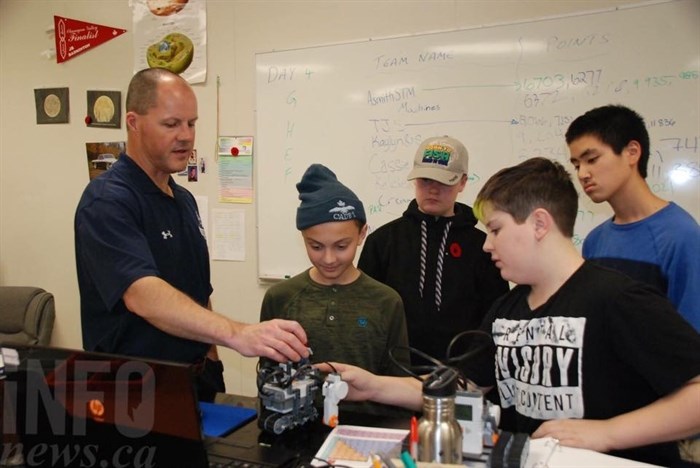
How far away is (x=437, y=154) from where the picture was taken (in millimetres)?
2145

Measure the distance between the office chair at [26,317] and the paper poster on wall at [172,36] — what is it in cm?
160

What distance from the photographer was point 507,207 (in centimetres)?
137

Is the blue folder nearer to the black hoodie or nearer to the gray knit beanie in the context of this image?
the gray knit beanie

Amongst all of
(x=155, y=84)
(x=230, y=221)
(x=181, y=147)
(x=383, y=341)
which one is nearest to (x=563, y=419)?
(x=383, y=341)

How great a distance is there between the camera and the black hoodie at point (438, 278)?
6.86ft

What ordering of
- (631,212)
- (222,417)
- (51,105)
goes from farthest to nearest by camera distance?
(51,105) → (631,212) → (222,417)

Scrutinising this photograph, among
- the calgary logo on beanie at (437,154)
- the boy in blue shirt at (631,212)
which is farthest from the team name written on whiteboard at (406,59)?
the boy in blue shirt at (631,212)

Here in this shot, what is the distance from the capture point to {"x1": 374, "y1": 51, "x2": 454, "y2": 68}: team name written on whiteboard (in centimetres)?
282

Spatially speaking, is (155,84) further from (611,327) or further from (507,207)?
(611,327)

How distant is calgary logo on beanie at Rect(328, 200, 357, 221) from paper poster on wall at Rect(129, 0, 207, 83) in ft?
6.83

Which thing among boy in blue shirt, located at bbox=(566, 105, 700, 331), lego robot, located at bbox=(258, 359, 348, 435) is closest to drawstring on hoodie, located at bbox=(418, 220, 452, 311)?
boy in blue shirt, located at bbox=(566, 105, 700, 331)

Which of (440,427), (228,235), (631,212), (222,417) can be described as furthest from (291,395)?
(228,235)

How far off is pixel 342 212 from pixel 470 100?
1.42 m

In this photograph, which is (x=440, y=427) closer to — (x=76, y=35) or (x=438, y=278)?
Result: (x=438, y=278)
